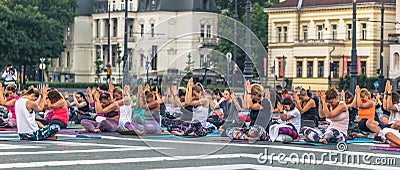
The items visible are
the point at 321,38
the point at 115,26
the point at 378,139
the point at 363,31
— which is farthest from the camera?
the point at 115,26

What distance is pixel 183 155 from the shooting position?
2088 centimetres

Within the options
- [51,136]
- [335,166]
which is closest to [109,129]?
[51,136]

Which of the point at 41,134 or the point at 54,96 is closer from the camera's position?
the point at 41,134

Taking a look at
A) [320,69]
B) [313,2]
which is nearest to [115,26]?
[313,2]

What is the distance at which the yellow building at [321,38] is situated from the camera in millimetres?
98688

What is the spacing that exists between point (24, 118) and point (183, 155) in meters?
4.54

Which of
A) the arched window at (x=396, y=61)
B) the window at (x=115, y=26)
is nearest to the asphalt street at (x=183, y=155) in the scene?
the arched window at (x=396, y=61)

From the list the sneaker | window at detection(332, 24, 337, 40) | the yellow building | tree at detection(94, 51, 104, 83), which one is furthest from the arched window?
the sneaker

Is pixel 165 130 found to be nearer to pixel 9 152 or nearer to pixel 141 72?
pixel 141 72

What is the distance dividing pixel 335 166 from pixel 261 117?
6.62 meters

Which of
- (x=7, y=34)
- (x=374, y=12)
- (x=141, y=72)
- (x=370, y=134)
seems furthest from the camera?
(x=374, y=12)

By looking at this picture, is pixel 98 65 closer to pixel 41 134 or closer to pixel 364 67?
pixel 364 67

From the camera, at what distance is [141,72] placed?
24.1m

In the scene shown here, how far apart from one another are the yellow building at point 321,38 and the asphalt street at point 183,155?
72.8 meters
